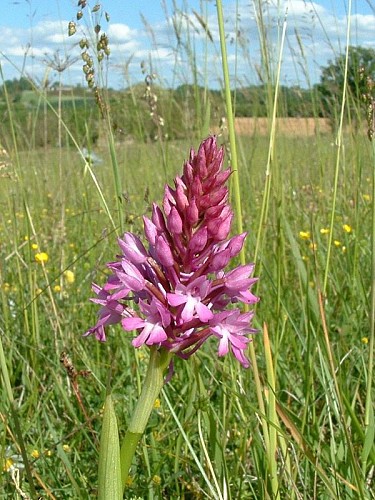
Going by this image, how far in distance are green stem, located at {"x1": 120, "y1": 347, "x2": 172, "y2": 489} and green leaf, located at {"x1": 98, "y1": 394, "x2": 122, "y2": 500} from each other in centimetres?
2

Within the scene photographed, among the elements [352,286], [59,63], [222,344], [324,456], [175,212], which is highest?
[59,63]

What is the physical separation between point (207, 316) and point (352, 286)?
1.43m

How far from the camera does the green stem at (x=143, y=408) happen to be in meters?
0.80

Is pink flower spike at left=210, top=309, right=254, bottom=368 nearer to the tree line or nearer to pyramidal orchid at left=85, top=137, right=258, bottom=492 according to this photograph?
pyramidal orchid at left=85, top=137, right=258, bottom=492

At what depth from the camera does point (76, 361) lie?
2033mm

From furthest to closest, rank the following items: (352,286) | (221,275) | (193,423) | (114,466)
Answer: (352,286), (193,423), (221,275), (114,466)

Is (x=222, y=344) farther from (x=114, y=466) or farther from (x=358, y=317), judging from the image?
(x=358, y=317)

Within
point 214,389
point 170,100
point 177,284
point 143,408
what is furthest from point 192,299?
point 170,100

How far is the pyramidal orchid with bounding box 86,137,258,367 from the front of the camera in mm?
810

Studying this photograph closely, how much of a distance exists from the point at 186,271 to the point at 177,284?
35 mm

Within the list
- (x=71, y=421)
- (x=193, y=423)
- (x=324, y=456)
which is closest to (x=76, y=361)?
(x=71, y=421)

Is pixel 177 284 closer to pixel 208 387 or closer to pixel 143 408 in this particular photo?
pixel 143 408

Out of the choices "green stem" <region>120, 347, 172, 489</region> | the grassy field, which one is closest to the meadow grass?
the grassy field

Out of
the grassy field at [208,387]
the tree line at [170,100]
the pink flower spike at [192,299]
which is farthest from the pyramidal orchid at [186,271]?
the tree line at [170,100]
